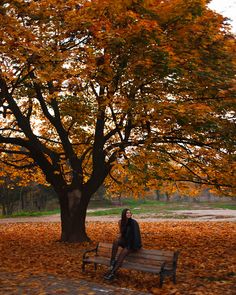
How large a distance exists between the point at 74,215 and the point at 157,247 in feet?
11.0

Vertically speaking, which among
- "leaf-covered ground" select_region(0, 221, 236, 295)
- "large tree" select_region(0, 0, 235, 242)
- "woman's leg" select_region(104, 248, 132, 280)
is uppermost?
"large tree" select_region(0, 0, 235, 242)

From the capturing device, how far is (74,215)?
15523mm

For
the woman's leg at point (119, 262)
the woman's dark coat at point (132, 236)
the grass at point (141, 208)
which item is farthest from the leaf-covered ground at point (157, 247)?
the grass at point (141, 208)

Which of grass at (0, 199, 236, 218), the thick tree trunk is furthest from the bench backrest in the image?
grass at (0, 199, 236, 218)

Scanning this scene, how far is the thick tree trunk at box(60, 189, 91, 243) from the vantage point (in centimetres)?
1550

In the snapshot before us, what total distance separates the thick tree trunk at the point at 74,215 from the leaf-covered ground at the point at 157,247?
17.5 inches

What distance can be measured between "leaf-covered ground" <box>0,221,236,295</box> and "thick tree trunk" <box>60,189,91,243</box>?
1.46 ft

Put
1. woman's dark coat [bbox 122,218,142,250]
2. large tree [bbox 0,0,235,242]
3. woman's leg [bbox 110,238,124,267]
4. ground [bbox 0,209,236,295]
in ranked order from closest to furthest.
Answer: ground [bbox 0,209,236,295] < woman's dark coat [bbox 122,218,142,250] < woman's leg [bbox 110,238,124,267] < large tree [bbox 0,0,235,242]

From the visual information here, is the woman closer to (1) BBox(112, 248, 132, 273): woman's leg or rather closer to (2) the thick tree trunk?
(1) BBox(112, 248, 132, 273): woman's leg

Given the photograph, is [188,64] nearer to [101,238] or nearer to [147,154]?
[147,154]

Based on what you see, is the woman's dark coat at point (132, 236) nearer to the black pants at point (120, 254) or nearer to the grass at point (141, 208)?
the black pants at point (120, 254)

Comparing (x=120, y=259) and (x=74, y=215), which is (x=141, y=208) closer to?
(x=74, y=215)

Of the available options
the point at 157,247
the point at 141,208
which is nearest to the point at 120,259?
the point at 157,247

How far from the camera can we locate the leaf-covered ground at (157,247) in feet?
28.3
